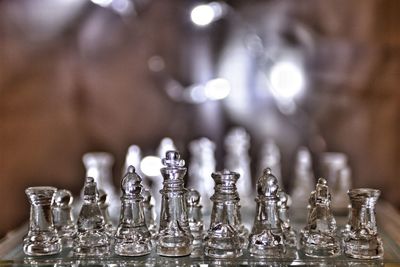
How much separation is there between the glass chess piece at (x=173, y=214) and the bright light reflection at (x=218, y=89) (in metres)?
1.31

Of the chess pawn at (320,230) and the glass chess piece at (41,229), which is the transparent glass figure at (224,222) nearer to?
the chess pawn at (320,230)

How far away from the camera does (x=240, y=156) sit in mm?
2246

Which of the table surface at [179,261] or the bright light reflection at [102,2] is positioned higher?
the bright light reflection at [102,2]

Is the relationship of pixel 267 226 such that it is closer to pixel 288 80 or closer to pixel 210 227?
pixel 210 227

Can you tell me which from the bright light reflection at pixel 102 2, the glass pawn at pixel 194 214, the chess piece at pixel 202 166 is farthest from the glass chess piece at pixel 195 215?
the bright light reflection at pixel 102 2

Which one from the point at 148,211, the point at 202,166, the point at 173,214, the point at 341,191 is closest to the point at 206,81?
the point at 202,166

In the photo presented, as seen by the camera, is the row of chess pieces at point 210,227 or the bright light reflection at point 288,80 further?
the bright light reflection at point 288,80

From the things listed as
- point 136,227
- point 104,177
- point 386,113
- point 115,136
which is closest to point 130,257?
point 136,227

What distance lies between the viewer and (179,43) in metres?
2.41

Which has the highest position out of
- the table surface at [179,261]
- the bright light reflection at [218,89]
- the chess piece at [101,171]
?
the bright light reflection at [218,89]

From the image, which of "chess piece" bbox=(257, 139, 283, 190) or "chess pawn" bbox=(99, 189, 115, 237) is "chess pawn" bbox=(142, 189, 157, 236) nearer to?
"chess pawn" bbox=(99, 189, 115, 237)

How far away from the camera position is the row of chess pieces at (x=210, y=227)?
107 cm

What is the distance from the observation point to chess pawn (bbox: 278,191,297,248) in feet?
3.76

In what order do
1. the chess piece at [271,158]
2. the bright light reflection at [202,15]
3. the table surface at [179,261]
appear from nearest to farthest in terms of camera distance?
1. the table surface at [179,261]
2. the chess piece at [271,158]
3. the bright light reflection at [202,15]
